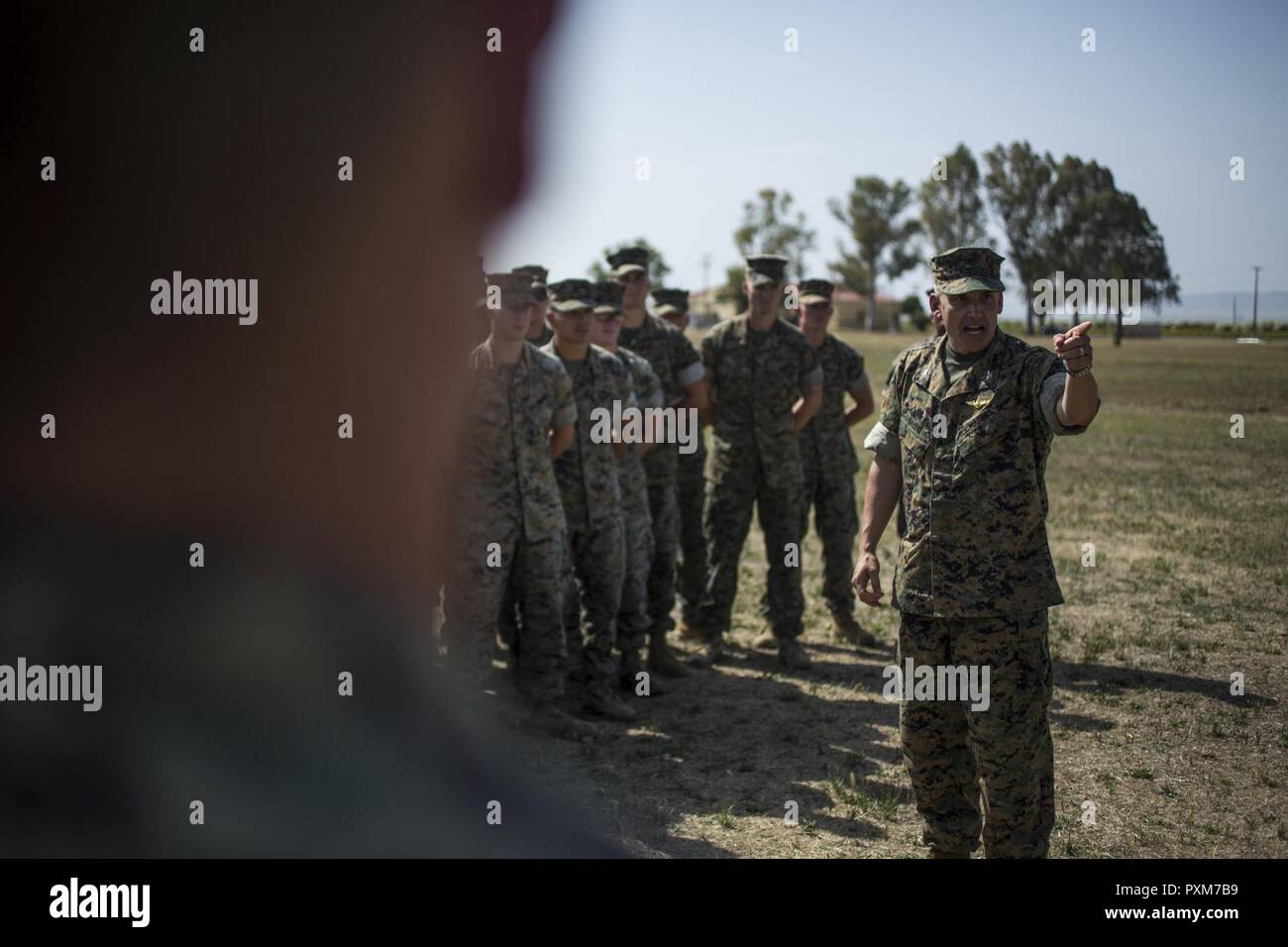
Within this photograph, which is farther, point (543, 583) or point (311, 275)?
point (543, 583)

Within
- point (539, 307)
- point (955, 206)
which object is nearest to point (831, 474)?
point (539, 307)

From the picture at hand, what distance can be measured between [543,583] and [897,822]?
2.05m

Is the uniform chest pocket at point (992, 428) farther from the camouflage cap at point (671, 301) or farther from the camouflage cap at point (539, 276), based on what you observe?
the camouflage cap at point (671, 301)

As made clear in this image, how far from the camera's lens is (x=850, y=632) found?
28.5 feet

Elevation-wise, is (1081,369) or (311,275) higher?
(311,275)

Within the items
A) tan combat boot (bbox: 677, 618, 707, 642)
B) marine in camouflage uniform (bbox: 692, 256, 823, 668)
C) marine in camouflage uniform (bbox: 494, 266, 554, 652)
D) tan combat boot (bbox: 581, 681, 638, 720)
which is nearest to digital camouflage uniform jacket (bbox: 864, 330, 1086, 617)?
marine in camouflage uniform (bbox: 494, 266, 554, 652)

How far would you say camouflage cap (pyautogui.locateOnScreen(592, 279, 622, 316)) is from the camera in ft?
23.7

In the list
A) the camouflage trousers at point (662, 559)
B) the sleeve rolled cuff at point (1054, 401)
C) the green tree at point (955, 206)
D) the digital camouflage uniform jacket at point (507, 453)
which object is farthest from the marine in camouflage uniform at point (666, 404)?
the green tree at point (955, 206)

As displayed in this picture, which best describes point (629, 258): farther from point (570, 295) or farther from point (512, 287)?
point (512, 287)

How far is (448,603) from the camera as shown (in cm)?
600

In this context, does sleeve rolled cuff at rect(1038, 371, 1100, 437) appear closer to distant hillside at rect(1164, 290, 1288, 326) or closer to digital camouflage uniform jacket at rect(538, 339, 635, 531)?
digital camouflage uniform jacket at rect(538, 339, 635, 531)

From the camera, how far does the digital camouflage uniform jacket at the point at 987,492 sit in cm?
427
